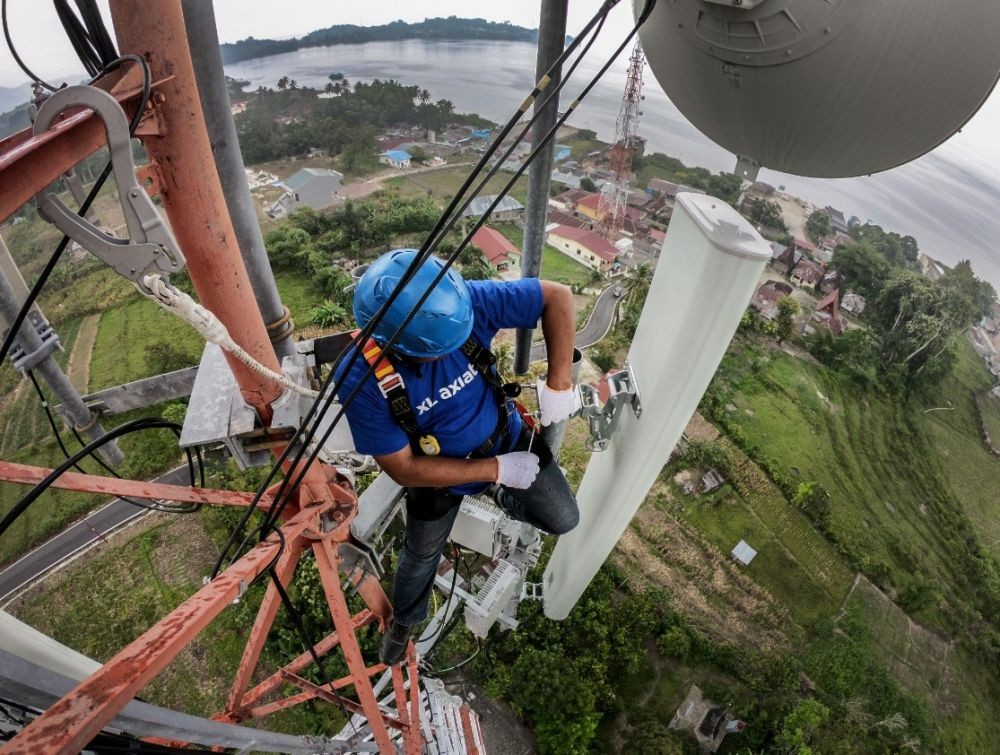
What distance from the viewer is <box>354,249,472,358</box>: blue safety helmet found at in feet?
7.78

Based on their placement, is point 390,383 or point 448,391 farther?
point 448,391

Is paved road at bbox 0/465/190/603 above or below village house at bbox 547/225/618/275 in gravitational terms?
above

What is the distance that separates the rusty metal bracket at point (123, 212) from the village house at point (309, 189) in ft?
102

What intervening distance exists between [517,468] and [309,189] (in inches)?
1370

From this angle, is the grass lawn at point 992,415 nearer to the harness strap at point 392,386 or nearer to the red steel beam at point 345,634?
the red steel beam at point 345,634

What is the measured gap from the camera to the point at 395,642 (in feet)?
15.8

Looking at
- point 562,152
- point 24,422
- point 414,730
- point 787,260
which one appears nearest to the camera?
point 414,730

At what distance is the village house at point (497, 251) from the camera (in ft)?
79.5

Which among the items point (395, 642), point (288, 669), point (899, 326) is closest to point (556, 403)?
point (395, 642)

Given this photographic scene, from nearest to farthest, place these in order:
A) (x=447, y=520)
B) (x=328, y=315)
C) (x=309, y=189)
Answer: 1. (x=447, y=520)
2. (x=328, y=315)
3. (x=309, y=189)

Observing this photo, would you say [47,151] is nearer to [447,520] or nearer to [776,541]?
[447,520]

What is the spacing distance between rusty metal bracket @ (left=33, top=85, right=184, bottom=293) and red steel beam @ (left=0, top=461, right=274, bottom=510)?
3.90 ft

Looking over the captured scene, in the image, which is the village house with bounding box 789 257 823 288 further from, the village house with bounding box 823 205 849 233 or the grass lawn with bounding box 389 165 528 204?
the grass lawn with bounding box 389 165 528 204

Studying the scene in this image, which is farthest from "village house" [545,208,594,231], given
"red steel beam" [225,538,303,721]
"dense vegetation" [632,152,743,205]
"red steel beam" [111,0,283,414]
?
"red steel beam" [111,0,283,414]
